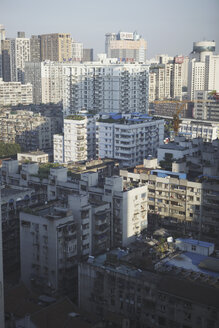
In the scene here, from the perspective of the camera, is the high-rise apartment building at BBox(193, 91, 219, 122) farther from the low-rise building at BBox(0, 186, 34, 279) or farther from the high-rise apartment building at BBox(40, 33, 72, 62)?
the low-rise building at BBox(0, 186, 34, 279)

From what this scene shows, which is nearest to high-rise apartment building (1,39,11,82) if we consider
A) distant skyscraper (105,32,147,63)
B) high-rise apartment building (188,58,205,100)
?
distant skyscraper (105,32,147,63)

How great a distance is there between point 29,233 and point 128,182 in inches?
159

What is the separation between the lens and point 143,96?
27562 mm

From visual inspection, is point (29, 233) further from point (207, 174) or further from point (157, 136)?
point (157, 136)

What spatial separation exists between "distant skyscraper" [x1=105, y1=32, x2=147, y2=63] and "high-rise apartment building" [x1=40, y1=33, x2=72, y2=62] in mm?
11226

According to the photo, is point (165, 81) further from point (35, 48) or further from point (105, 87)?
point (105, 87)

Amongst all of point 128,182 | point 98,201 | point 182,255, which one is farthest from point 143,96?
point 182,255

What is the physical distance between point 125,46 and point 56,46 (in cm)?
1407

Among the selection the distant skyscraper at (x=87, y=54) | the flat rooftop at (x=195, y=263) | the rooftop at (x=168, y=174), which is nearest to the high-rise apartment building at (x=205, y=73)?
the distant skyscraper at (x=87, y=54)

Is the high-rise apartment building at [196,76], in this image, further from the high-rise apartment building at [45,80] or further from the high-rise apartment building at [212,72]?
the high-rise apartment building at [45,80]

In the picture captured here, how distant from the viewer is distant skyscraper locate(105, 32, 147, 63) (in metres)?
61.2

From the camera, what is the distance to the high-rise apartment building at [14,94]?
121 feet

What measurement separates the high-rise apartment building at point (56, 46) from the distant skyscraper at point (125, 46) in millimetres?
11226

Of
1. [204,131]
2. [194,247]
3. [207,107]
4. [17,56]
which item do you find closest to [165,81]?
[207,107]
